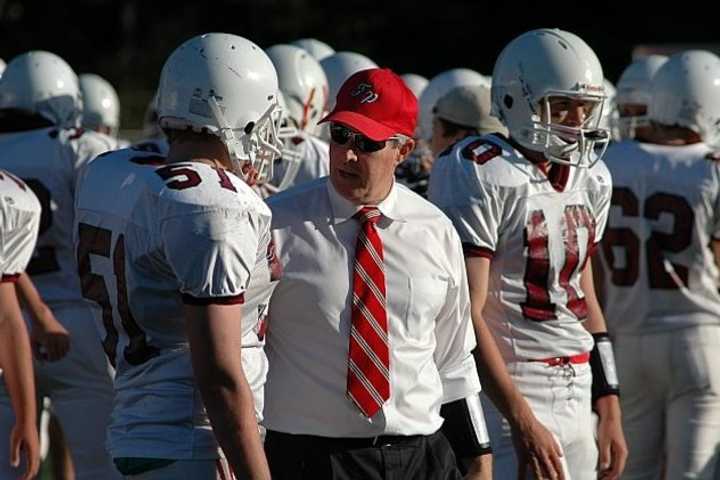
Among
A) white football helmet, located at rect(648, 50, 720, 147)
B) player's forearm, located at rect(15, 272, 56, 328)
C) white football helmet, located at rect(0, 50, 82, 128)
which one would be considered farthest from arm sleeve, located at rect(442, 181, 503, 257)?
white football helmet, located at rect(0, 50, 82, 128)

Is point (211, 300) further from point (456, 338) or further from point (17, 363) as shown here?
point (17, 363)

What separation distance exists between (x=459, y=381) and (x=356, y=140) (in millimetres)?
734

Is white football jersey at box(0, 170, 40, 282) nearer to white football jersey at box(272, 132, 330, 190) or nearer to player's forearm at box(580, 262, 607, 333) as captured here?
white football jersey at box(272, 132, 330, 190)

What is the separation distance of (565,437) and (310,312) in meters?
1.31

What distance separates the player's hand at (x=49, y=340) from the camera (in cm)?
584

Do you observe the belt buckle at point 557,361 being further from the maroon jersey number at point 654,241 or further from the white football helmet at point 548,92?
the maroon jersey number at point 654,241

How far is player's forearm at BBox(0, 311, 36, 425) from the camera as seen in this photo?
15.9ft

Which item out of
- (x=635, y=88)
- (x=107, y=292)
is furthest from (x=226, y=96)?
(x=635, y=88)

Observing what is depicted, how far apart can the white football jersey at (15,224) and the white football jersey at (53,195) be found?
4.43ft

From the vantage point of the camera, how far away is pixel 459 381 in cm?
435

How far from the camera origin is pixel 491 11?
22.3 metres

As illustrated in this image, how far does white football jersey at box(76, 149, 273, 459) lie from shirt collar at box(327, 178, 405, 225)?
34cm

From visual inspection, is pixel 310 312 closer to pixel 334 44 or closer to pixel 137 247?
pixel 137 247

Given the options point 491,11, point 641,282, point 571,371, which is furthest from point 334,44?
point 571,371
